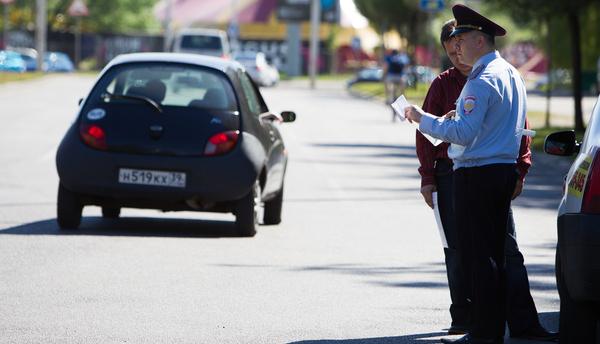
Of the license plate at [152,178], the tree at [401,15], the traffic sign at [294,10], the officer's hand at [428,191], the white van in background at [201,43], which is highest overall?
the officer's hand at [428,191]

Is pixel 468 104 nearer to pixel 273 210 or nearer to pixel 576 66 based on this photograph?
pixel 273 210

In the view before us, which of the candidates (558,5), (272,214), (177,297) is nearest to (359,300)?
(177,297)

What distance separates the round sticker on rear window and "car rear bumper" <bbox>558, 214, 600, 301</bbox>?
6704 mm

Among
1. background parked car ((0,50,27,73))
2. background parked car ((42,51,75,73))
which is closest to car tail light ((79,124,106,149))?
background parked car ((0,50,27,73))

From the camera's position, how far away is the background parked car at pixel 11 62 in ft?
249

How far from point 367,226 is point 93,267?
4.32m

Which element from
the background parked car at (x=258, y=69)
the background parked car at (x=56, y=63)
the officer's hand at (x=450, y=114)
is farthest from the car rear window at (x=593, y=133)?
the background parked car at (x=56, y=63)

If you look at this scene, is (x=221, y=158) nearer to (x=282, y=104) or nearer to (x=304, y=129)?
(x=304, y=129)

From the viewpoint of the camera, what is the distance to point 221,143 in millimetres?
12727

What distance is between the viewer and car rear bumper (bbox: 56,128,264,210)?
12.5 meters

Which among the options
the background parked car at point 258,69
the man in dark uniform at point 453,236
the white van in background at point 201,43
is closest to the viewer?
the man in dark uniform at point 453,236

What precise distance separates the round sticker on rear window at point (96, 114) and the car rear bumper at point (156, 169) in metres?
0.24

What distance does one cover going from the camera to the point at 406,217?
15445mm

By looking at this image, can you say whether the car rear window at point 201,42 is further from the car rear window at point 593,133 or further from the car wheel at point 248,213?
the car rear window at point 593,133
